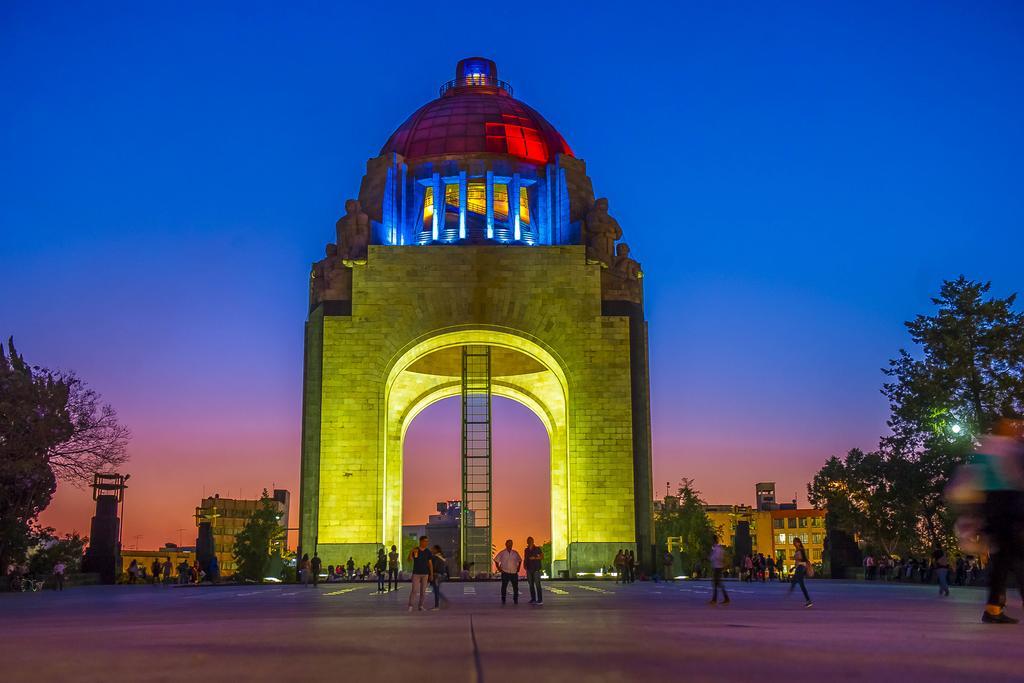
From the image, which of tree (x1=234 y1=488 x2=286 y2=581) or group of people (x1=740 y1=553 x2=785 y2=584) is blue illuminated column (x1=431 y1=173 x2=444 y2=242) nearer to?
group of people (x1=740 y1=553 x2=785 y2=584)

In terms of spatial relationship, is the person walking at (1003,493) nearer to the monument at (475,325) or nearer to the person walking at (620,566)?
the person walking at (620,566)

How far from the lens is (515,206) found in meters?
40.1

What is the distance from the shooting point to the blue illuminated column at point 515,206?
39688 millimetres

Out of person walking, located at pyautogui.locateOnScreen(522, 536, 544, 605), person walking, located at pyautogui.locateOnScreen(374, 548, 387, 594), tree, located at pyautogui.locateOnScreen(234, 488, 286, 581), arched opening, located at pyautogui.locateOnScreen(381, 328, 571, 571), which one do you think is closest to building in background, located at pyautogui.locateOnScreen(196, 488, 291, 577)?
tree, located at pyautogui.locateOnScreen(234, 488, 286, 581)

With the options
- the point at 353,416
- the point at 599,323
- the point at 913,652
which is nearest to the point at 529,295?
the point at 599,323

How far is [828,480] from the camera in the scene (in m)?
38.5

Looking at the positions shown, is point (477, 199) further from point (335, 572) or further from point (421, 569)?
point (421, 569)

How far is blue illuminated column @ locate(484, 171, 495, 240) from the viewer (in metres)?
39.6

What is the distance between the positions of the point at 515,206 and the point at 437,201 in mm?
3045

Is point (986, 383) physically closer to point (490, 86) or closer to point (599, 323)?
point (599, 323)

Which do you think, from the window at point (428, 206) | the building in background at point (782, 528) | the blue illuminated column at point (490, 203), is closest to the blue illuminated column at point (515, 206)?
the blue illuminated column at point (490, 203)

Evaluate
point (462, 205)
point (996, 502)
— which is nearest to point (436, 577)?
point (996, 502)

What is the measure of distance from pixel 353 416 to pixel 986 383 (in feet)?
65.5

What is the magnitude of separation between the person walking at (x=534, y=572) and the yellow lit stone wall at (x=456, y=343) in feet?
57.4
